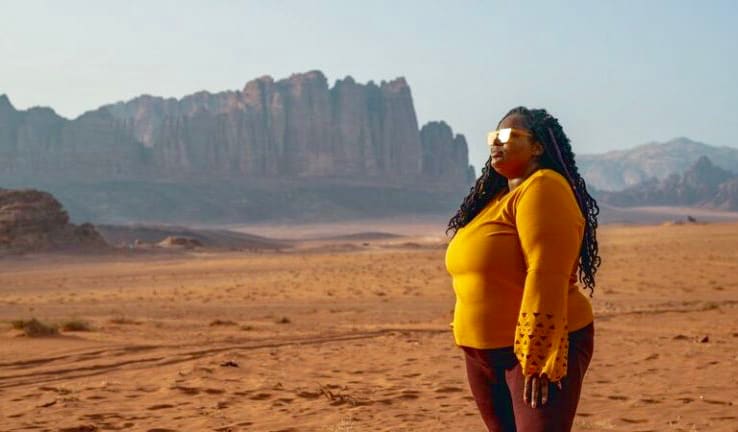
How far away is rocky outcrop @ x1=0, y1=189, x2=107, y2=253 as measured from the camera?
4725 centimetres

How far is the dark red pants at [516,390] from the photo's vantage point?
316cm

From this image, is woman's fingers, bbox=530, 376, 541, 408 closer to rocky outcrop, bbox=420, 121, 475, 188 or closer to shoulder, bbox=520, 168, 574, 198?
shoulder, bbox=520, 168, 574, 198

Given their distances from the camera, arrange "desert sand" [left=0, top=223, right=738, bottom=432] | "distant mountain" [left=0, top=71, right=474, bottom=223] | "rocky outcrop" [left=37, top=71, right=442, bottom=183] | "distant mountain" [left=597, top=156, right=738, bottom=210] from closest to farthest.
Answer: "desert sand" [left=0, top=223, right=738, bottom=432] → "distant mountain" [left=0, top=71, right=474, bottom=223] → "rocky outcrop" [left=37, top=71, right=442, bottom=183] → "distant mountain" [left=597, top=156, right=738, bottom=210]

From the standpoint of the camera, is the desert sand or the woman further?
the desert sand

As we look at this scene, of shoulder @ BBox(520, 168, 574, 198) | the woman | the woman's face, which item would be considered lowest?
the woman

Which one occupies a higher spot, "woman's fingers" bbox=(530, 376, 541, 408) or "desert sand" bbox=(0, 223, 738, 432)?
"woman's fingers" bbox=(530, 376, 541, 408)

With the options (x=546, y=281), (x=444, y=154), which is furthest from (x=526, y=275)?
(x=444, y=154)

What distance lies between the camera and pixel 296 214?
12225 cm

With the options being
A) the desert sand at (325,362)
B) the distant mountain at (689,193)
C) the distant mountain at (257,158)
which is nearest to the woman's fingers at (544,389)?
the desert sand at (325,362)

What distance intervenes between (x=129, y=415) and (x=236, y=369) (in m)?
2.32

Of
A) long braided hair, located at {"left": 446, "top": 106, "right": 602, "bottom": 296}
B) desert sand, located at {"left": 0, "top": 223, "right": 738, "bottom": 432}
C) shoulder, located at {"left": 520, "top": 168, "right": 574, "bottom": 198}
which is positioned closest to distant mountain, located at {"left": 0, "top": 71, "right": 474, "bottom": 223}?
desert sand, located at {"left": 0, "top": 223, "right": 738, "bottom": 432}

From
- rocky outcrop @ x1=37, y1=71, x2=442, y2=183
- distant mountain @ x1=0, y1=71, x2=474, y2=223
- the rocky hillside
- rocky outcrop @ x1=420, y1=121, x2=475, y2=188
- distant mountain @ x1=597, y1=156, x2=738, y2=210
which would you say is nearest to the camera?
distant mountain @ x1=0, y1=71, x2=474, y2=223

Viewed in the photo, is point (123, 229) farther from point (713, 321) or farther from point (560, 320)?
point (560, 320)

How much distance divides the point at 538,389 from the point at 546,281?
402 mm
